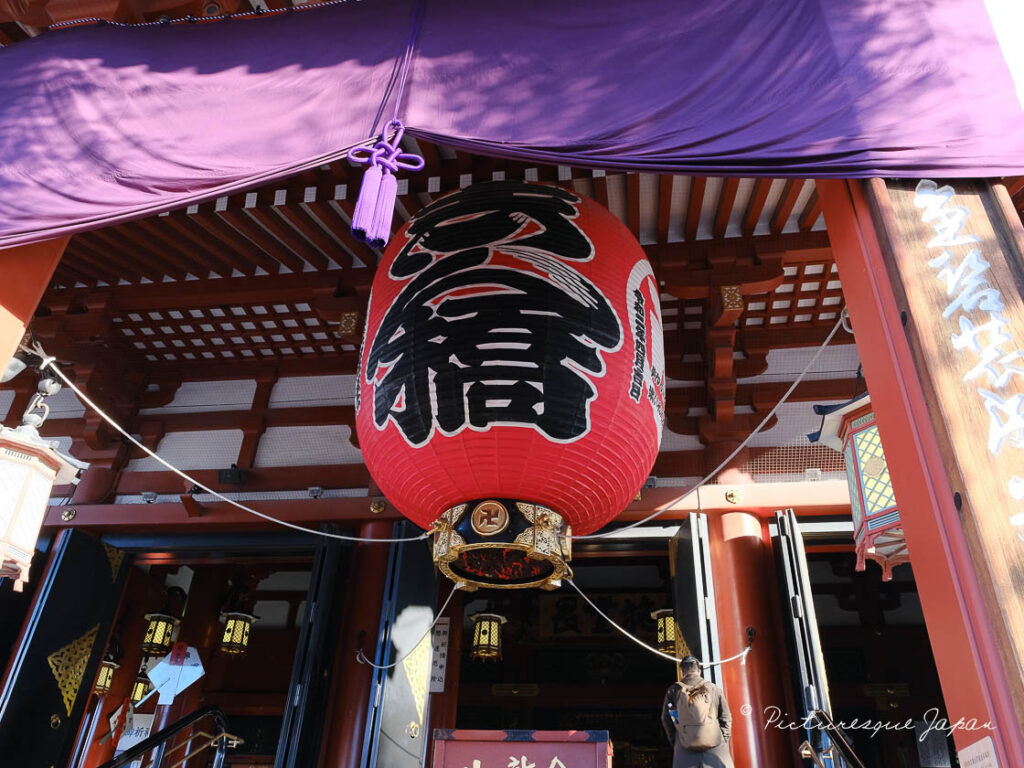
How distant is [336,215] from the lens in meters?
5.22

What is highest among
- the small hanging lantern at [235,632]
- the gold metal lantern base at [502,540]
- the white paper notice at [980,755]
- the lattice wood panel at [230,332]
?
the lattice wood panel at [230,332]

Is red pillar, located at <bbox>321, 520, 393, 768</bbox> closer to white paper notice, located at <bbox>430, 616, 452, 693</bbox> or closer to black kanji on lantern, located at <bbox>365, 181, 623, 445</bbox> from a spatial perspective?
white paper notice, located at <bbox>430, 616, 452, 693</bbox>

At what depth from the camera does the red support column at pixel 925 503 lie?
170cm

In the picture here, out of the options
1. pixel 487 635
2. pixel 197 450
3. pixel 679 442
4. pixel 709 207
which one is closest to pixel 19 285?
pixel 197 450

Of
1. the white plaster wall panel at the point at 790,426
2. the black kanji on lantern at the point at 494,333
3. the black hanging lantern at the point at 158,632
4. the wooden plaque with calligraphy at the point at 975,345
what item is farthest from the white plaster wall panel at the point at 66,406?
the wooden plaque with calligraphy at the point at 975,345

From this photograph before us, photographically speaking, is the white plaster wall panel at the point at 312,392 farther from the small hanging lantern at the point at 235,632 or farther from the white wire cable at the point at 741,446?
the small hanging lantern at the point at 235,632

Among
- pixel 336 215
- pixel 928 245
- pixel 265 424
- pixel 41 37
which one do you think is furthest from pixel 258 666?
pixel 928 245

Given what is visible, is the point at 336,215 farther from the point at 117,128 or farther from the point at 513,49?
the point at 513,49

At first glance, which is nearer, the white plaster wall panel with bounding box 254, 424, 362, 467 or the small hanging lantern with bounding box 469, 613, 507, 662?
the white plaster wall panel with bounding box 254, 424, 362, 467

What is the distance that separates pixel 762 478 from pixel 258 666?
7.33 m

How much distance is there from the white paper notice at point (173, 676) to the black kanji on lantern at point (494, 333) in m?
5.62

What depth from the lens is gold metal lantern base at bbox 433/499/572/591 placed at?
2.92 m

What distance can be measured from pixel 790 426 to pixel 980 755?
14.3ft

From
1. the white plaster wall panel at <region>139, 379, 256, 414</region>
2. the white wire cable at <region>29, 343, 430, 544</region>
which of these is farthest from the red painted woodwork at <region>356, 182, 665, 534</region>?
the white plaster wall panel at <region>139, 379, 256, 414</region>
